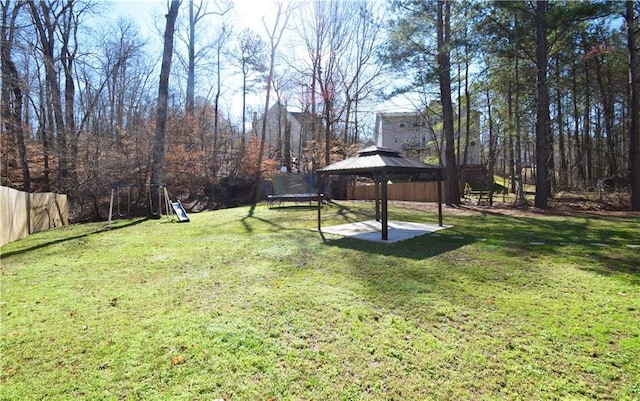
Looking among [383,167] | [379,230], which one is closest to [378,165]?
[383,167]

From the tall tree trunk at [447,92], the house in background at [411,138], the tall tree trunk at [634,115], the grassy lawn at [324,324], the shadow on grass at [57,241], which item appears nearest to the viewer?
the grassy lawn at [324,324]

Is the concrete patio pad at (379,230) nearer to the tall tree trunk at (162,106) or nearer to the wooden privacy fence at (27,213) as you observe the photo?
the tall tree trunk at (162,106)

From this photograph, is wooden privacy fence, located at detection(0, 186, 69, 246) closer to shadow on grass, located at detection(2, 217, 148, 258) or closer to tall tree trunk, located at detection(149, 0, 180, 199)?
shadow on grass, located at detection(2, 217, 148, 258)

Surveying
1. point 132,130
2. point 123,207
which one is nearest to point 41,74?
point 132,130

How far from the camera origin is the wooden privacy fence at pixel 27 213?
571 centimetres

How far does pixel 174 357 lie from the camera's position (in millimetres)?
1972

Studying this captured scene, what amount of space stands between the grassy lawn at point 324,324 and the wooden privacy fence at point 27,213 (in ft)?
5.02

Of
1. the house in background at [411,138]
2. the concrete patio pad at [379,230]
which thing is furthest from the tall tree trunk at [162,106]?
the house in background at [411,138]

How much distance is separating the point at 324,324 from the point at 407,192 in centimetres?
1370

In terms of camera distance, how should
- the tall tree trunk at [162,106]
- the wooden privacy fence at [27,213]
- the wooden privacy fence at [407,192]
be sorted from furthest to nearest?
the wooden privacy fence at [407,192], the tall tree trunk at [162,106], the wooden privacy fence at [27,213]

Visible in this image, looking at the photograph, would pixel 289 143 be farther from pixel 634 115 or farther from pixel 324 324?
pixel 324 324

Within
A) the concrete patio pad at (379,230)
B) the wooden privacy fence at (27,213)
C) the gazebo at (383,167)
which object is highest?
the gazebo at (383,167)

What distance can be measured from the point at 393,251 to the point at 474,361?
113 inches

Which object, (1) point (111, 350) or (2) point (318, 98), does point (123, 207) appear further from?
(1) point (111, 350)
